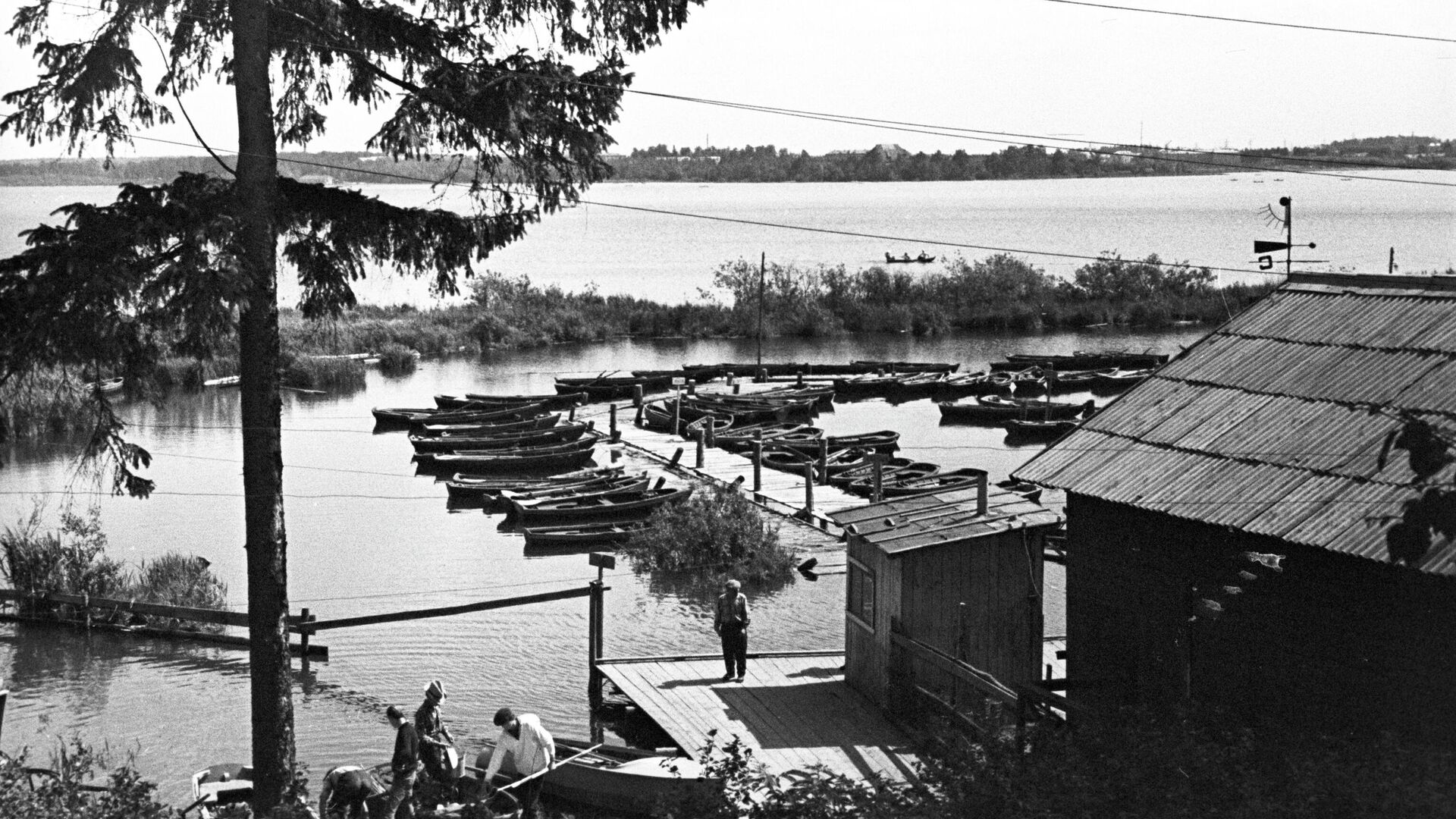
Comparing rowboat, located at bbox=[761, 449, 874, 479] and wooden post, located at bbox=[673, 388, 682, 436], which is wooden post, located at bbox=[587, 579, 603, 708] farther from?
wooden post, located at bbox=[673, 388, 682, 436]

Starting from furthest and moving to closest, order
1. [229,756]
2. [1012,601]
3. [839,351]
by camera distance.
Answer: [839,351]
[229,756]
[1012,601]

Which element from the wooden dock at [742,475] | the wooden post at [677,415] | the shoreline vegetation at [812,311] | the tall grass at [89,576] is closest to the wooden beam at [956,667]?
the wooden dock at [742,475]

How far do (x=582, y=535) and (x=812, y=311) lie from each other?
41071mm

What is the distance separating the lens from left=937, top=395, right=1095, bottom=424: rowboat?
A: 46.5 m

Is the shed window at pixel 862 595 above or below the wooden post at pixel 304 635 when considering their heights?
above

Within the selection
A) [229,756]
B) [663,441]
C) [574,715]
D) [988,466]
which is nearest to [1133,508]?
[574,715]

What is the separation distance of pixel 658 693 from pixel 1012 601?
4287mm

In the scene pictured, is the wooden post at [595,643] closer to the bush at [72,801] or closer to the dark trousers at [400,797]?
the dark trousers at [400,797]

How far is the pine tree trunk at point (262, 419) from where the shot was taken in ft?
43.9

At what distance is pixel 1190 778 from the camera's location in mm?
9047

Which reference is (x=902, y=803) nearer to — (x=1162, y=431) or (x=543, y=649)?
(x=1162, y=431)

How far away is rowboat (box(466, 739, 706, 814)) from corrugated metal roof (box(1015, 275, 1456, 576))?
187 inches

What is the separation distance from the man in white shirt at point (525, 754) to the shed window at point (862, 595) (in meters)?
4.14

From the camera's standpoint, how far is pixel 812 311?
71.4 meters
